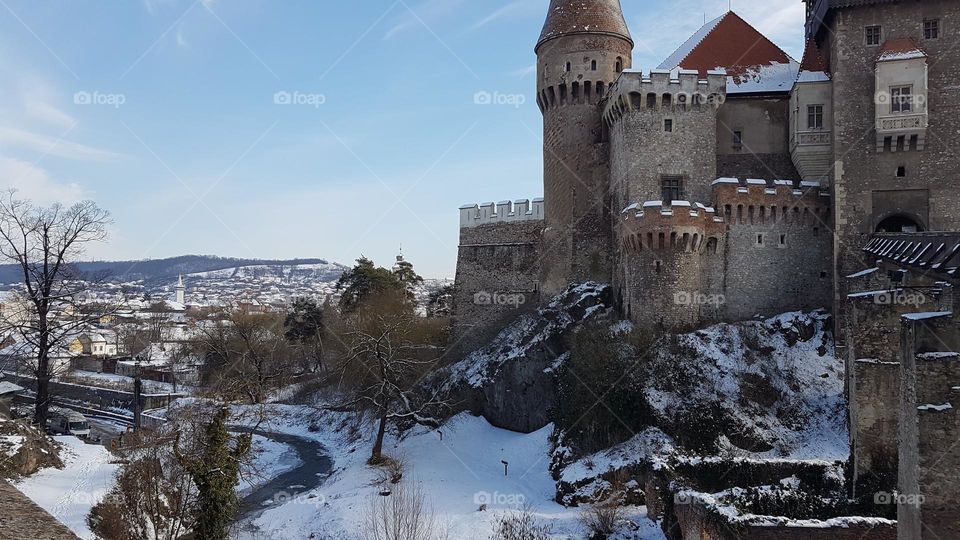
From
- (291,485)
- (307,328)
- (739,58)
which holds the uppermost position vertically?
(739,58)

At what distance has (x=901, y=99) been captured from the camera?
24156 millimetres

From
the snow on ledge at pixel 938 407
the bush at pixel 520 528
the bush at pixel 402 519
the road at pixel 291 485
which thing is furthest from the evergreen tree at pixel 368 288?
the snow on ledge at pixel 938 407

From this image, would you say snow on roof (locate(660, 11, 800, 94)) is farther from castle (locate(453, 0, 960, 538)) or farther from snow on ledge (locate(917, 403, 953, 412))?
snow on ledge (locate(917, 403, 953, 412))

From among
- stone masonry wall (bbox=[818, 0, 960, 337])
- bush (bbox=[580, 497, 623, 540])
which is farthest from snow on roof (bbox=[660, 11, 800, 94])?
bush (bbox=[580, 497, 623, 540])

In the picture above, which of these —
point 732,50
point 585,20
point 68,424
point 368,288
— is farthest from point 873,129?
point 68,424

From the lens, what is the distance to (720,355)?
24906 mm

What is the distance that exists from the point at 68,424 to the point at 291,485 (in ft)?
A: 52.3

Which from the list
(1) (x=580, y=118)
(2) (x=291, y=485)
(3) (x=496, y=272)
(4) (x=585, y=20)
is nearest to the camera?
(2) (x=291, y=485)

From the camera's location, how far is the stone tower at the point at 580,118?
3203 cm

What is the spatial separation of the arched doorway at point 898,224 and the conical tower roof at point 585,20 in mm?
13745

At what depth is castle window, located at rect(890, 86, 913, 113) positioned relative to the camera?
24047 mm

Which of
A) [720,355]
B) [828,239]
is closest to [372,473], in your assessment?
[720,355]

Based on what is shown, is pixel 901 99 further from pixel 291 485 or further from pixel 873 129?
pixel 291 485

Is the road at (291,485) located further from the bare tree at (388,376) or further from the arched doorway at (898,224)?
the arched doorway at (898,224)
